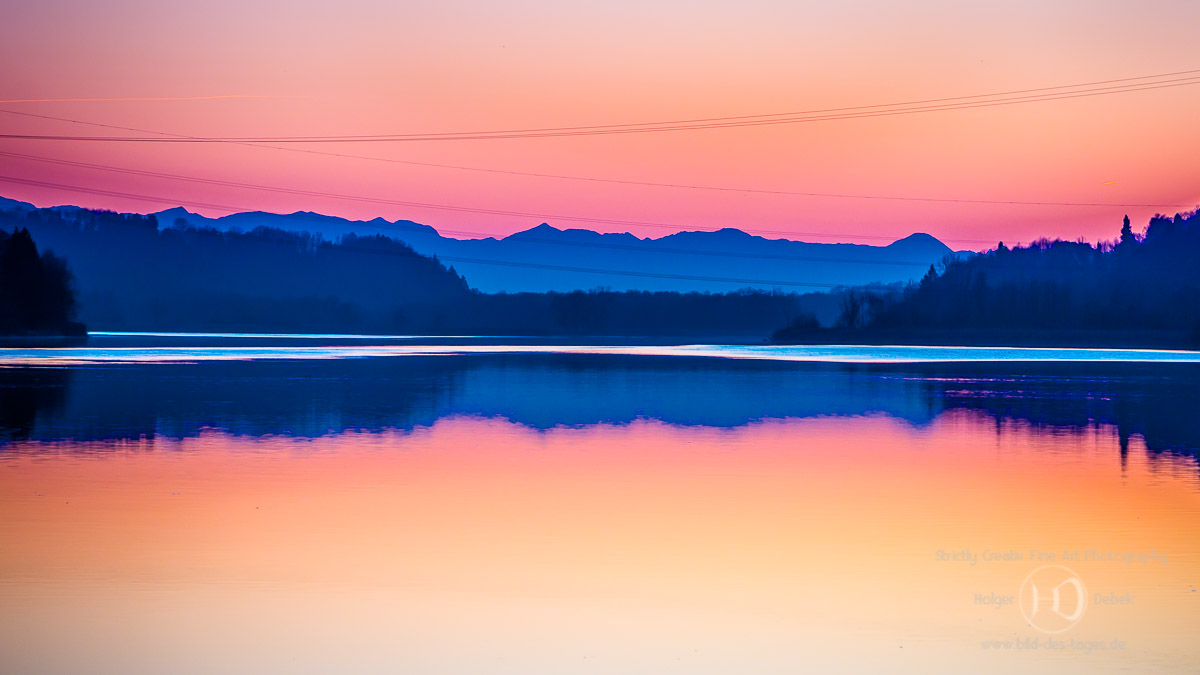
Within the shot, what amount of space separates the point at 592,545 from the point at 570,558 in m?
0.68

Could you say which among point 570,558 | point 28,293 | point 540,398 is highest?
point 28,293

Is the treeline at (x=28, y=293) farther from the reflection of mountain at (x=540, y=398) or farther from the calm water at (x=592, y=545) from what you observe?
the calm water at (x=592, y=545)

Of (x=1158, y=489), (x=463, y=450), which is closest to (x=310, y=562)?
(x=463, y=450)

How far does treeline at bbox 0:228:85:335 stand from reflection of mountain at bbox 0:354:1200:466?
76.2m

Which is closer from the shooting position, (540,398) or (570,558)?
(570,558)

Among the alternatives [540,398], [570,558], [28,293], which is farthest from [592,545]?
[28,293]

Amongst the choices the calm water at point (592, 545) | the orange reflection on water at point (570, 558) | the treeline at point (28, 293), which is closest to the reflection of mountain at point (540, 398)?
the calm water at point (592, 545)

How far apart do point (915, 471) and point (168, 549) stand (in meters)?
11.7

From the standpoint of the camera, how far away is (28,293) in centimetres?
11775

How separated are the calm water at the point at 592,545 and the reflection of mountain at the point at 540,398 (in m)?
0.50

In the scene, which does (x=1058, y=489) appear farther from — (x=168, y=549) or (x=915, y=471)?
(x=168, y=549)

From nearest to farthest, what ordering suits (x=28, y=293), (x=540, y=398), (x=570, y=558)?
1. (x=570, y=558)
2. (x=540, y=398)
3. (x=28, y=293)

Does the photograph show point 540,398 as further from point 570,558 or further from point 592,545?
point 570,558

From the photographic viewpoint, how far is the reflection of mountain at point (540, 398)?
974 inches
